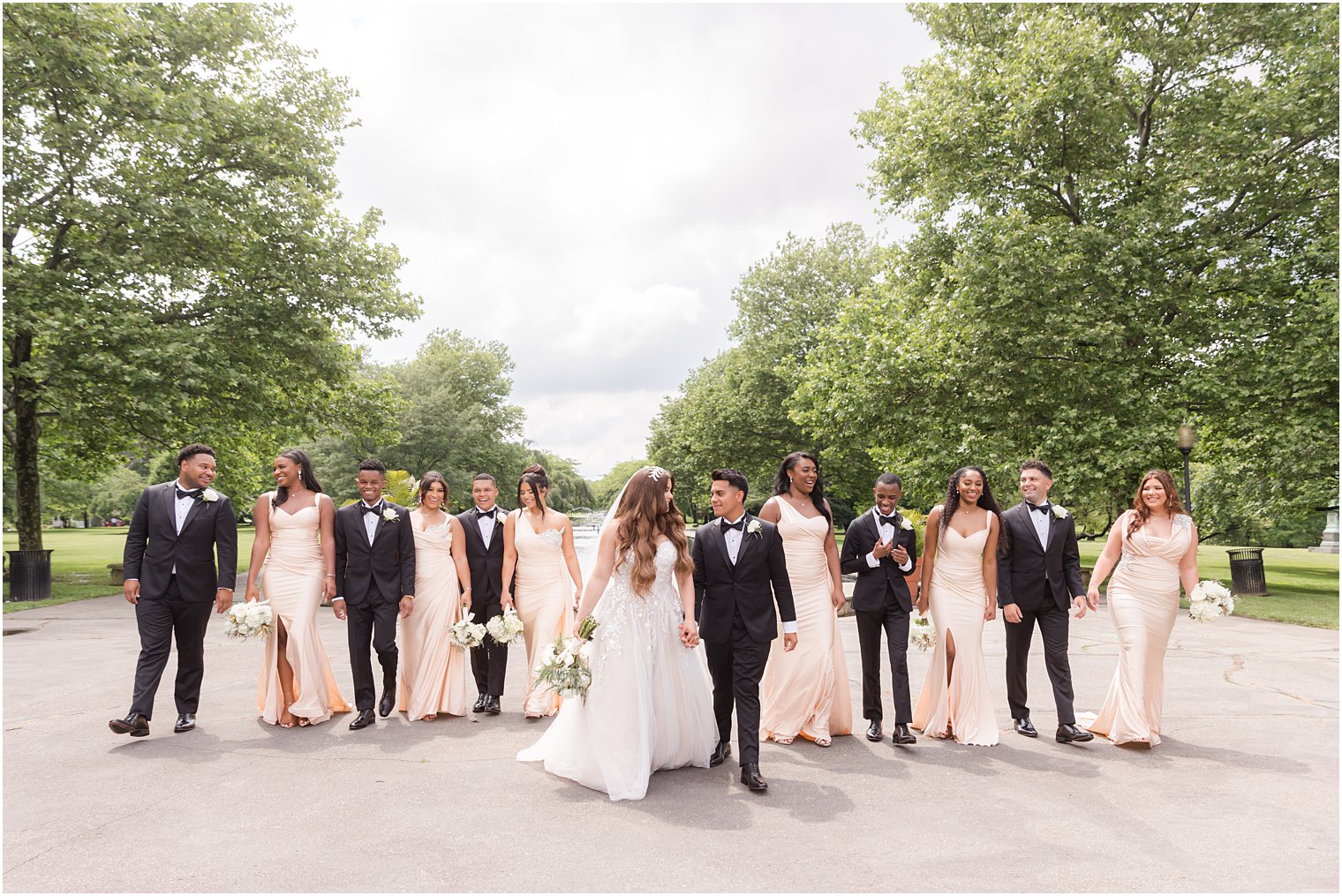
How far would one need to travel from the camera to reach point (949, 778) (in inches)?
230

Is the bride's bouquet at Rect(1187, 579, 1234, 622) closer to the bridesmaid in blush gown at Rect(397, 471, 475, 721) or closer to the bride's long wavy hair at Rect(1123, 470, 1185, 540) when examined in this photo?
the bride's long wavy hair at Rect(1123, 470, 1185, 540)

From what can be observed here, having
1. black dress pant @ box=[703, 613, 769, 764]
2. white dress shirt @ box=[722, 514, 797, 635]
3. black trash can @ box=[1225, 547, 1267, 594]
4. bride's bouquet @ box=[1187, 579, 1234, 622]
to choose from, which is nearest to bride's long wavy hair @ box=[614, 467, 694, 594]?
white dress shirt @ box=[722, 514, 797, 635]

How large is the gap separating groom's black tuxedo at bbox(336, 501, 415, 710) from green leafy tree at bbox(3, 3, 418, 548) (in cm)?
1345

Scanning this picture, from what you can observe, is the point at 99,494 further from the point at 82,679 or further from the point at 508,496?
the point at 82,679

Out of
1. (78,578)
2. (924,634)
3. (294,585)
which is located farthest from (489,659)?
(78,578)

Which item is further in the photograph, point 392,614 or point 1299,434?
point 1299,434

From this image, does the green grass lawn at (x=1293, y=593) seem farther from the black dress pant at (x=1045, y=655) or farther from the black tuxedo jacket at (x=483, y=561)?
the black tuxedo jacket at (x=483, y=561)

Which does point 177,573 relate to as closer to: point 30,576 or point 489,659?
point 489,659

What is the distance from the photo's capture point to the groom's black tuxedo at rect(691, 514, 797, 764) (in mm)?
5965

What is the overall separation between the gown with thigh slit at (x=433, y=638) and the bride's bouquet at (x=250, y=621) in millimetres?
1160

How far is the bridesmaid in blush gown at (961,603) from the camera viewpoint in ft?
22.6

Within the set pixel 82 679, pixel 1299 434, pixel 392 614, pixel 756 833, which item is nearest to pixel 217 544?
pixel 392 614

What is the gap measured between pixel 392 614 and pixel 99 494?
89501 millimetres

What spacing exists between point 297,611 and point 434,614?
4.00 feet
